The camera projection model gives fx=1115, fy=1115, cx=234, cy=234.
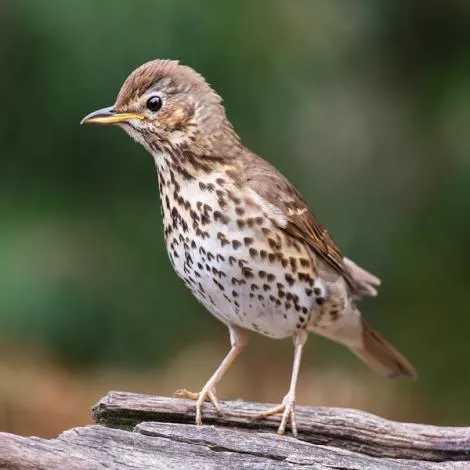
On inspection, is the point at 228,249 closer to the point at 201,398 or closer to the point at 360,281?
the point at 201,398

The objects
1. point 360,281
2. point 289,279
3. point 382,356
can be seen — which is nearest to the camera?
point 289,279

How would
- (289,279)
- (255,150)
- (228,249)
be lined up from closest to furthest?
(228,249)
(289,279)
(255,150)

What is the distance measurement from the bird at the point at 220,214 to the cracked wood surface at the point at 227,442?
0.06 m

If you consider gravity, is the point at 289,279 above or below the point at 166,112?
below

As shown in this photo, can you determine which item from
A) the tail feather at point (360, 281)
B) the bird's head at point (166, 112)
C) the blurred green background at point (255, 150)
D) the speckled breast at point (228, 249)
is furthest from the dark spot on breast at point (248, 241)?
the blurred green background at point (255, 150)

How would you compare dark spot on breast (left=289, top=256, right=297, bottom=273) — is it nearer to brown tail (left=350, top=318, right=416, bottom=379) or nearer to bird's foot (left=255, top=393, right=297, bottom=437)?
bird's foot (left=255, top=393, right=297, bottom=437)

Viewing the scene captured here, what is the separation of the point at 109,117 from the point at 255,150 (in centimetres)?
158

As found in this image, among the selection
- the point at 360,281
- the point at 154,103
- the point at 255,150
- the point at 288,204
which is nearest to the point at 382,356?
the point at 360,281

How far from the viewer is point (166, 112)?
3.08 meters

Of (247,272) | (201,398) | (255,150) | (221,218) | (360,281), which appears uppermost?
(255,150)

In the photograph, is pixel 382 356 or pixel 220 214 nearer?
pixel 220 214

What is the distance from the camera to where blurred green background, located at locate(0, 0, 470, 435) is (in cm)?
426

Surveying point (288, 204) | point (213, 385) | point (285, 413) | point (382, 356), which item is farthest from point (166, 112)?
point (382, 356)

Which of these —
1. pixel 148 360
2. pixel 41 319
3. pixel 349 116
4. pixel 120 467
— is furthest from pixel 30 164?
pixel 120 467
